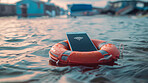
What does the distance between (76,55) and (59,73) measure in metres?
0.69

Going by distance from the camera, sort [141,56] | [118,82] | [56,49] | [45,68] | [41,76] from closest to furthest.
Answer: [118,82], [41,76], [45,68], [56,49], [141,56]

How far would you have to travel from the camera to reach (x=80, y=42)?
5434 millimetres

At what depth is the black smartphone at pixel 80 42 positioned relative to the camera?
5.11 metres

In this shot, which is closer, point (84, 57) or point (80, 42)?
point (84, 57)

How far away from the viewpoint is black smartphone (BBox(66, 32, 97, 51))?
511 centimetres

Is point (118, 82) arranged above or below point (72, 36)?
below

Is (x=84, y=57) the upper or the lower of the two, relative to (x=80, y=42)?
lower

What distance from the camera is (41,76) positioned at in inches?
145

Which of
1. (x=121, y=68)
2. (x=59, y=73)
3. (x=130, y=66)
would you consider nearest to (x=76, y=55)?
(x=59, y=73)

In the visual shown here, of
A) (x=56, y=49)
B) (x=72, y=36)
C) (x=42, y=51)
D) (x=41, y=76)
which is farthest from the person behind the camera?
(x=42, y=51)

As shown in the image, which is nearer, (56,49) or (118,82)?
(118,82)

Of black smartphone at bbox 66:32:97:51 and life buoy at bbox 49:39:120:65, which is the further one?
black smartphone at bbox 66:32:97:51

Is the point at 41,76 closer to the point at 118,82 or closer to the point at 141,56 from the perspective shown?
the point at 118,82

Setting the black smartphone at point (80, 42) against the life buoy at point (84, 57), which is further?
the black smartphone at point (80, 42)
